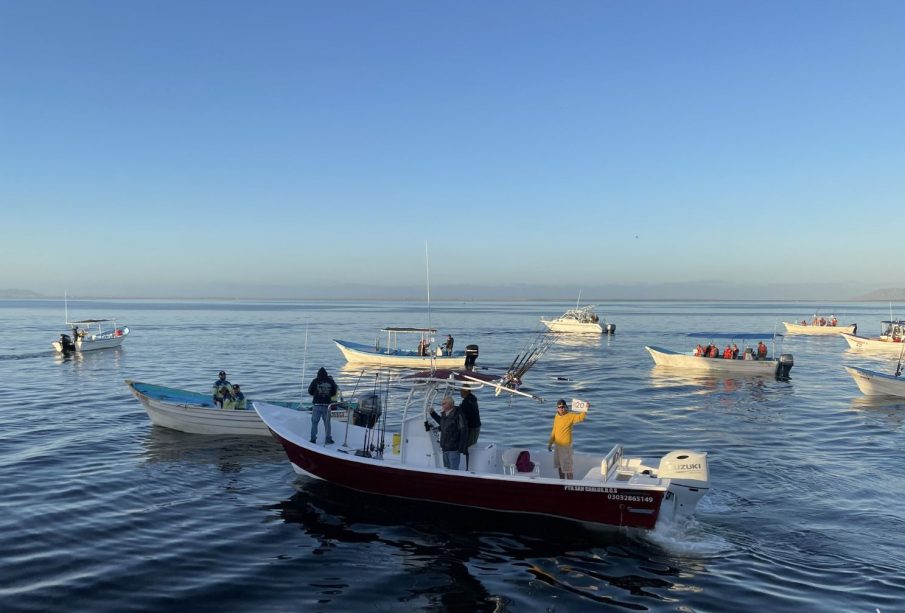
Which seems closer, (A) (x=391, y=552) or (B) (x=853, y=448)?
(A) (x=391, y=552)

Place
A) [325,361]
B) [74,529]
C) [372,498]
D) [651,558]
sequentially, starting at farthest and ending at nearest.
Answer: [325,361]
[372,498]
[74,529]
[651,558]

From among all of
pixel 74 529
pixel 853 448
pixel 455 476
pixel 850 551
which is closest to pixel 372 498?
pixel 455 476

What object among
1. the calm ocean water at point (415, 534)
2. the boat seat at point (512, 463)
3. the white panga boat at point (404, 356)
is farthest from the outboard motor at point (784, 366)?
the boat seat at point (512, 463)

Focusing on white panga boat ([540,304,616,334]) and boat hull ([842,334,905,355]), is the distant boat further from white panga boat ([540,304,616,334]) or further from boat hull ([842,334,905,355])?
boat hull ([842,334,905,355])

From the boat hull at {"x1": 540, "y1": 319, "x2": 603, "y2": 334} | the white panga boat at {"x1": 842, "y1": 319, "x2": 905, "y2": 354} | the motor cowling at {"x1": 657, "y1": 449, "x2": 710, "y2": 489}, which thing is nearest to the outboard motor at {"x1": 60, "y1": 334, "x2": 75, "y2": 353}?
the motor cowling at {"x1": 657, "y1": 449, "x2": 710, "y2": 489}

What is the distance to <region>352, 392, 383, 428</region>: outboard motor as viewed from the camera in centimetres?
1658

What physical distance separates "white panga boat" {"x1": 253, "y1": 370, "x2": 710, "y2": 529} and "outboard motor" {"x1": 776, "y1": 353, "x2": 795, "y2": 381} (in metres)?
29.0

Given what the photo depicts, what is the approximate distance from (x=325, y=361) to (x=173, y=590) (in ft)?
123

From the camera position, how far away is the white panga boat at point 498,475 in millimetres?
12133

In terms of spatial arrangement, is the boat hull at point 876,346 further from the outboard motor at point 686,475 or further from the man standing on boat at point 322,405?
the man standing on boat at point 322,405

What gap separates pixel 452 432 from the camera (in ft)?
43.5

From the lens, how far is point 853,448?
1983cm

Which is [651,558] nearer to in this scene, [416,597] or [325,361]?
[416,597]

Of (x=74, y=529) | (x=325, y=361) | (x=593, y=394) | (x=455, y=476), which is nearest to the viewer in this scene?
(x=74, y=529)
